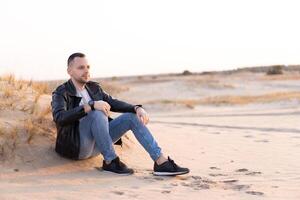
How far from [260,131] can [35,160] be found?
652 centimetres

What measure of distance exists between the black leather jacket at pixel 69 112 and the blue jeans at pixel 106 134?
0.27ft

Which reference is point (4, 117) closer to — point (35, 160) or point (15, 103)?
point (15, 103)

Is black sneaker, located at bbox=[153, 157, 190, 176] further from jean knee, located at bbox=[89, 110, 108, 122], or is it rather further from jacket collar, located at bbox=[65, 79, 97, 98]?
jacket collar, located at bbox=[65, 79, 97, 98]

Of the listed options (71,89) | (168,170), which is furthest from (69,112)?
(168,170)

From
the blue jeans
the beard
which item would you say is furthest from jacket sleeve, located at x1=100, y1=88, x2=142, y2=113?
the beard

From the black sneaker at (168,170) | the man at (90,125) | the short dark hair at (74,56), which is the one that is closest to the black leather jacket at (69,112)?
the man at (90,125)

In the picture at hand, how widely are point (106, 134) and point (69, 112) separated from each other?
44 centimetres

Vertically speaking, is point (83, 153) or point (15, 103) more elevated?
point (15, 103)

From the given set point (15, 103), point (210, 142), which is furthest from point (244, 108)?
point (15, 103)

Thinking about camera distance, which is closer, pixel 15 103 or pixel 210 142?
pixel 15 103

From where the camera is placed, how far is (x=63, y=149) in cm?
605

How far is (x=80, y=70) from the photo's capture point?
5.94 m

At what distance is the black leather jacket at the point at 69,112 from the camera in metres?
5.66

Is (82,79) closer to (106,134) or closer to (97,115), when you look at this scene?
(97,115)
